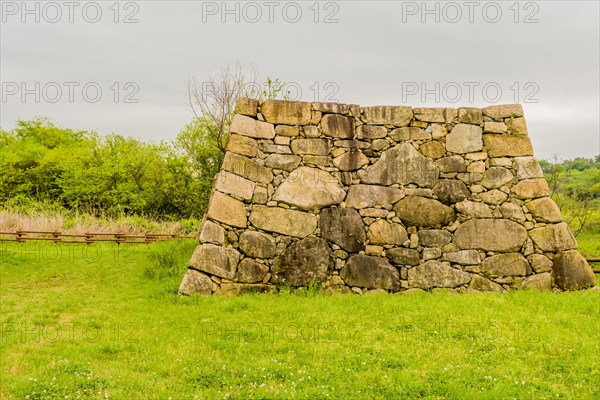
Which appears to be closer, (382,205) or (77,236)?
(382,205)

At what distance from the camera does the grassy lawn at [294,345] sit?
4.33 meters

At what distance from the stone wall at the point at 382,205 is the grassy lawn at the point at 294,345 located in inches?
24.8

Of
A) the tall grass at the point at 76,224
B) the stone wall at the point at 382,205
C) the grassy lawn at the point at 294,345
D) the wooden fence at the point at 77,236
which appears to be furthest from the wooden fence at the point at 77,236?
the stone wall at the point at 382,205

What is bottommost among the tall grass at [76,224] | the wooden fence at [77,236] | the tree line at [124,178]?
the wooden fence at [77,236]

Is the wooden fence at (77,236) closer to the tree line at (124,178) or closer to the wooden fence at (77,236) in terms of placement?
the wooden fence at (77,236)

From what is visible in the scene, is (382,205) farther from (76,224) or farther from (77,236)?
(76,224)

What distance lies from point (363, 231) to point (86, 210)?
16222 mm

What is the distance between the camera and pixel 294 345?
5441 millimetres

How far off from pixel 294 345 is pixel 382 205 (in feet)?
12.4

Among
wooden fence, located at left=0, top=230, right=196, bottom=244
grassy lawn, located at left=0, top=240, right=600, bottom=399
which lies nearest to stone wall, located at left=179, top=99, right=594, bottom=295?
grassy lawn, located at left=0, top=240, right=600, bottom=399

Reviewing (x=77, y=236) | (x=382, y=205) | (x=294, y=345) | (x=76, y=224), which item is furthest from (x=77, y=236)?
(x=294, y=345)

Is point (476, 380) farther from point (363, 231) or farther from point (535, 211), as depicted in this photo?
point (535, 211)

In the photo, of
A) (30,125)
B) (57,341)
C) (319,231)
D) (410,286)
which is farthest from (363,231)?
(30,125)

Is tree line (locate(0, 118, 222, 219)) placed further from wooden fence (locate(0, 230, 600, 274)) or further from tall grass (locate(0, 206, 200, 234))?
wooden fence (locate(0, 230, 600, 274))
